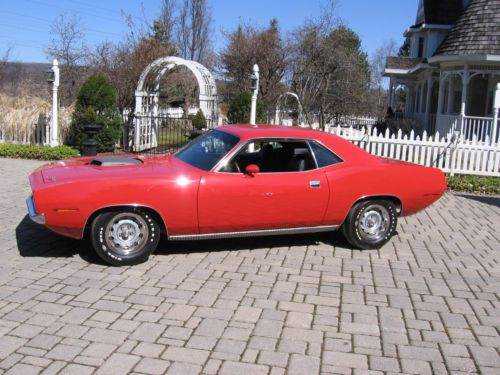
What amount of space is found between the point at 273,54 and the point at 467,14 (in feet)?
28.1

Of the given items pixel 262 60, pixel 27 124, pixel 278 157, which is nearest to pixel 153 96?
pixel 27 124

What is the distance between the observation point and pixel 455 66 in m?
18.2

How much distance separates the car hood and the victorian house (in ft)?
36.9

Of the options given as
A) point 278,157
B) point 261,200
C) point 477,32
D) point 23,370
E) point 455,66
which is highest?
point 477,32

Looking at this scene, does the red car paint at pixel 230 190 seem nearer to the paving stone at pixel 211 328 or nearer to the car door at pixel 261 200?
the car door at pixel 261 200

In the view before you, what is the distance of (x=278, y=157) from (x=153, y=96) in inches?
491

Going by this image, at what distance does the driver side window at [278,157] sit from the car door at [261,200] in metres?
0.17

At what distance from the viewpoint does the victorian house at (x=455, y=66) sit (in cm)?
1691

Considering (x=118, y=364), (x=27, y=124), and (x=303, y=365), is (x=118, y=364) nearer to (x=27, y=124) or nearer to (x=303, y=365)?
(x=303, y=365)

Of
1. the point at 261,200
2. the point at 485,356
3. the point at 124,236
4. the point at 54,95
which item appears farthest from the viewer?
the point at 54,95

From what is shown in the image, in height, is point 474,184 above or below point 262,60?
below

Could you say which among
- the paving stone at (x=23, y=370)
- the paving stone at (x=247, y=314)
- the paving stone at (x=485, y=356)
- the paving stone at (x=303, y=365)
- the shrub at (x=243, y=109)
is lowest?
the paving stone at (x=23, y=370)

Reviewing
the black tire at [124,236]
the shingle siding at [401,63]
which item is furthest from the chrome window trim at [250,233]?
the shingle siding at [401,63]

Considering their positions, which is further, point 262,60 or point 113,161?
point 262,60
